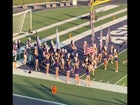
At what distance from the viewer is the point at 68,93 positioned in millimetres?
16609

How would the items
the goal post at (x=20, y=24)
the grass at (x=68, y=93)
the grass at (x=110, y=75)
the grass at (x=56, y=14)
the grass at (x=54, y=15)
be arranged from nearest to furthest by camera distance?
the grass at (x=68, y=93) → the grass at (x=110, y=75) → the goal post at (x=20, y=24) → the grass at (x=54, y=15) → the grass at (x=56, y=14)

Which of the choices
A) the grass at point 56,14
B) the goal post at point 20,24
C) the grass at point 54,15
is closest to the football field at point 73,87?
the goal post at point 20,24

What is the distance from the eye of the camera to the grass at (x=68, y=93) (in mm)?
15602

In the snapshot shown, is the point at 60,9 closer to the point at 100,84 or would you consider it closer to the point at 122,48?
the point at 122,48

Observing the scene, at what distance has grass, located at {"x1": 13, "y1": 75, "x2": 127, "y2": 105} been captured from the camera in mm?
15602

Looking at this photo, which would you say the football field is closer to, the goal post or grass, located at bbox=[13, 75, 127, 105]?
grass, located at bbox=[13, 75, 127, 105]

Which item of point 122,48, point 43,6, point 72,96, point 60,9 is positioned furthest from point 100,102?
point 43,6

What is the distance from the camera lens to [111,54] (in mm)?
21281

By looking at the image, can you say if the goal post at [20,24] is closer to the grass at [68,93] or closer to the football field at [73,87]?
the football field at [73,87]

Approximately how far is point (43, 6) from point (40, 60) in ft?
69.5

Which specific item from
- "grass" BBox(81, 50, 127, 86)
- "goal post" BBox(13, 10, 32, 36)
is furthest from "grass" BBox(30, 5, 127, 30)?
"grass" BBox(81, 50, 127, 86)

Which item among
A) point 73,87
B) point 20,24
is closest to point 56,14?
point 20,24

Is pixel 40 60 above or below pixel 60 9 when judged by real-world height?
below

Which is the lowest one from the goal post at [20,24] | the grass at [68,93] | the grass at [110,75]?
the grass at [68,93]
